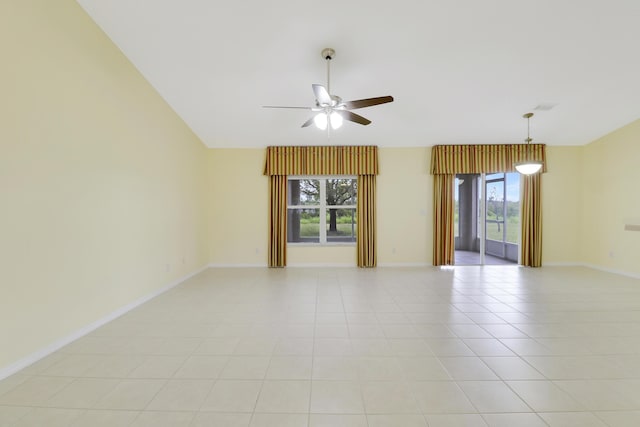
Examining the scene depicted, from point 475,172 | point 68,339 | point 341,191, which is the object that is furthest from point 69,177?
point 475,172

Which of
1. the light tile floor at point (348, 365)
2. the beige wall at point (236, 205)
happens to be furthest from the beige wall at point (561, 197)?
the beige wall at point (236, 205)

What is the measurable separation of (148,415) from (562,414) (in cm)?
250

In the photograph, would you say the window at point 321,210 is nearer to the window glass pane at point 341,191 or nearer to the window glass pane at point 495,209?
the window glass pane at point 341,191

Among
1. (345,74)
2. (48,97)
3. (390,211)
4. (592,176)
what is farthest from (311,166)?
(592,176)

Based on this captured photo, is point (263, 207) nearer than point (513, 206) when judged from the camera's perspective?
Yes

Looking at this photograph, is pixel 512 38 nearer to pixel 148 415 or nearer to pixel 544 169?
pixel 544 169

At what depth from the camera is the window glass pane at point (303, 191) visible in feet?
20.3

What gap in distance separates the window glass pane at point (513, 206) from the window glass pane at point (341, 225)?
360 centimetres

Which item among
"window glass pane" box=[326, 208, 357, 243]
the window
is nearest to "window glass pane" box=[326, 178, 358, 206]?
the window

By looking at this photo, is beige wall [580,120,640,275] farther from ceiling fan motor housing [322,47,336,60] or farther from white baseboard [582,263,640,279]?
ceiling fan motor housing [322,47,336,60]

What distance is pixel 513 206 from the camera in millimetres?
6438

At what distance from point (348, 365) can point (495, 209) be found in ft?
20.9

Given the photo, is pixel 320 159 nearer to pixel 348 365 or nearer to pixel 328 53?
pixel 328 53

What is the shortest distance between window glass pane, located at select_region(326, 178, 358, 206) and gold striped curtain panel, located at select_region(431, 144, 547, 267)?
5.57ft
